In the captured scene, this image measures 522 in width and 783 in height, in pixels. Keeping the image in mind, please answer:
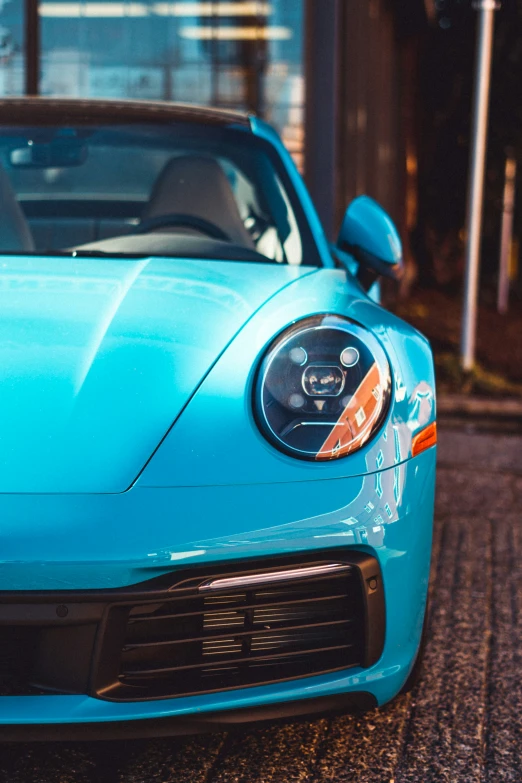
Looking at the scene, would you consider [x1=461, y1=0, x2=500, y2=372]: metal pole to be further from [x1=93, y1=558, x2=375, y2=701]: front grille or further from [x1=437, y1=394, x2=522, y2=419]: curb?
[x1=93, y1=558, x2=375, y2=701]: front grille

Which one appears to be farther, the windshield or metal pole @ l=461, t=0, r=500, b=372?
metal pole @ l=461, t=0, r=500, b=372

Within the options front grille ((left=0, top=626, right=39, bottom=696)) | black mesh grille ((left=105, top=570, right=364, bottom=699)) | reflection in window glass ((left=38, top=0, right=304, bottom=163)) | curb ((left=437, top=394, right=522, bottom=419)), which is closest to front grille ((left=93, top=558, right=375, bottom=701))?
black mesh grille ((left=105, top=570, right=364, bottom=699))

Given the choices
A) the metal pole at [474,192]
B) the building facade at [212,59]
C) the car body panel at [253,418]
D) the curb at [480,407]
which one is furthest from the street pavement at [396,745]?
the building facade at [212,59]

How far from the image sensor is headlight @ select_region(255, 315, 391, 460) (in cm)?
187

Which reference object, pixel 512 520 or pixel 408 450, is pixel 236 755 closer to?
pixel 408 450

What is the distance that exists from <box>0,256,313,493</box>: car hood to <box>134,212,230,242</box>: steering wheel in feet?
1.74

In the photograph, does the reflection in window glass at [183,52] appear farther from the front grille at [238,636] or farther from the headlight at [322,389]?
the front grille at [238,636]

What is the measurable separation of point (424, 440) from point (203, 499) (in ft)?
1.67

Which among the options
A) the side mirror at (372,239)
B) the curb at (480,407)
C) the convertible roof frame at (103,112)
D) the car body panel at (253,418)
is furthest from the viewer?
the curb at (480,407)

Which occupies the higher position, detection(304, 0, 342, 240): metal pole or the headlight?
detection(304, 0, 342, 240): metal pole

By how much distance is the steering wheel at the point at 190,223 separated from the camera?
114 inches

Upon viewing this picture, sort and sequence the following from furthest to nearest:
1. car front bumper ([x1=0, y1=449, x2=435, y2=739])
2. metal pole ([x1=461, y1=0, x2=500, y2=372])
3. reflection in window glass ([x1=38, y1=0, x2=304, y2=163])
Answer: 1. reflection in window glass ([x1=38, y1=0, x2=304, y2=163])
2. metal pole ([x1=461, y1=0, x2=500, y2=372])
3. car front bumper ([x1=0, y1=449, x2=435, y2=739])

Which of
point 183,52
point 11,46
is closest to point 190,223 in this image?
point 11,46

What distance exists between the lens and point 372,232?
2.78 metres
